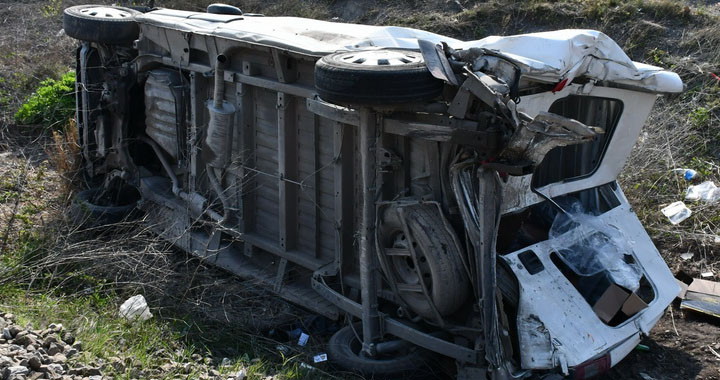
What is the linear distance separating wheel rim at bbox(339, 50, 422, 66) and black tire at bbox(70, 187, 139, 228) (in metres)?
2.87

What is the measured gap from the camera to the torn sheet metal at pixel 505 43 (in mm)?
4777

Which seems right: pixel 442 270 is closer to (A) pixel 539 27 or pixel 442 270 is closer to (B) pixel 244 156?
(B) pixel 244 156

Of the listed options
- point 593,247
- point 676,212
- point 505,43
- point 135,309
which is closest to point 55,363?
point 135,309

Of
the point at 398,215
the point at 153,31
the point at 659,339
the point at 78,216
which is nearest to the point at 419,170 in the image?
the point at 398,215

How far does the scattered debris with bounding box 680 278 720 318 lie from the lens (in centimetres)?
578

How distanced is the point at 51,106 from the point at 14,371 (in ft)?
19.9

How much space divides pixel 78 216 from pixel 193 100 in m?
1.50

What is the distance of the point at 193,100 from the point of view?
643cm

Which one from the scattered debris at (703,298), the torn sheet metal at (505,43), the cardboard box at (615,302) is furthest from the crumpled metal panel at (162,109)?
the scattered debris at (703,298)

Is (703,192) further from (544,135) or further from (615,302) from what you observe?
(544,135)

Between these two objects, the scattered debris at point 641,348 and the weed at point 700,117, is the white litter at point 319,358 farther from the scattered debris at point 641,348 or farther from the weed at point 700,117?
the weed at point 700,117

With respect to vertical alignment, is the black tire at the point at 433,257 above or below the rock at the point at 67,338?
above

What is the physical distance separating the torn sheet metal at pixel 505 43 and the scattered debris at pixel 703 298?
156 centimetres

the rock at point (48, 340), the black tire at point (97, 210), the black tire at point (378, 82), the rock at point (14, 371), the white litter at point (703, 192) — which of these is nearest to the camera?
the rock at point (14, 371)
